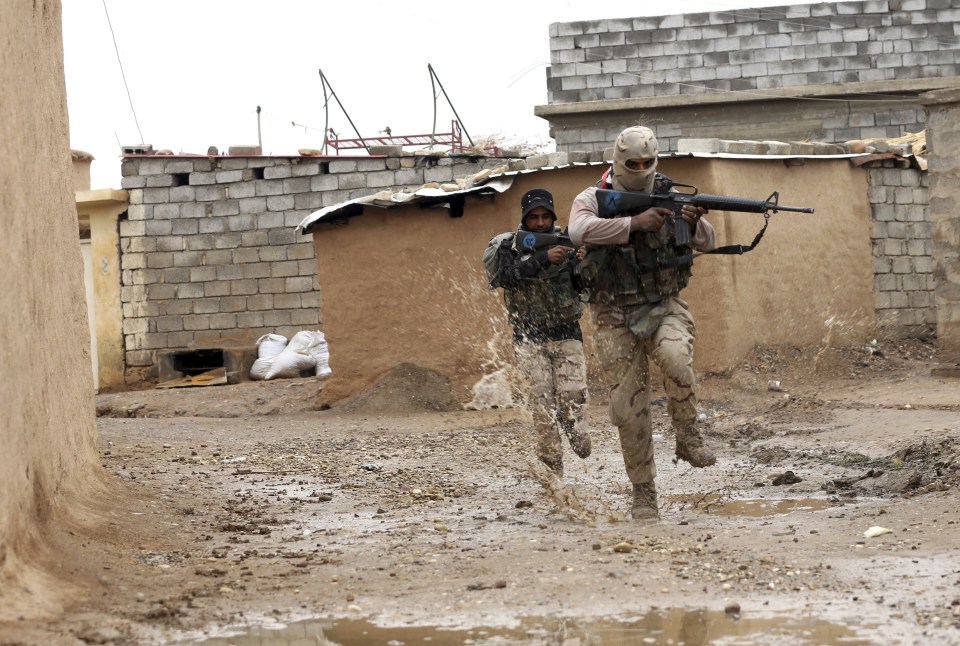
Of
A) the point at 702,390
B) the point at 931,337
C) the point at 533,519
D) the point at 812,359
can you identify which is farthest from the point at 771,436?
the point at 931,337

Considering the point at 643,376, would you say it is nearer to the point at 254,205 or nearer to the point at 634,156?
the point at 634,156

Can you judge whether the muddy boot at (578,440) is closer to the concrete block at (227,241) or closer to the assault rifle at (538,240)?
the assault rifle at (538,240)

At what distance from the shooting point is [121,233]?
17.2 metres

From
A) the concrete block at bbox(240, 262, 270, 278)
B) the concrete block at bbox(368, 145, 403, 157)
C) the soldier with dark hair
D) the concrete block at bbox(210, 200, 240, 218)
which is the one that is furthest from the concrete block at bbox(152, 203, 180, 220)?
the soldier with dark hair

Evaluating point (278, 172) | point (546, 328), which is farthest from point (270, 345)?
point (546, 328)

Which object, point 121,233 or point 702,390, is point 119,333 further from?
point 702,390

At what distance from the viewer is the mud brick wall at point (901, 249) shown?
1248 centimetres

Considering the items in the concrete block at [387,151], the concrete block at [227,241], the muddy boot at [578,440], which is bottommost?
the muddy boot at [578,440]

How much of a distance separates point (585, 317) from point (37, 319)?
23.5ft

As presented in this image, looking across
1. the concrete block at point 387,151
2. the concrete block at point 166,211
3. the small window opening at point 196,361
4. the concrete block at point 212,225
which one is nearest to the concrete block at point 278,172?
the concrete block at point 212,225

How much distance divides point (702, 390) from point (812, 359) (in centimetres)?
125

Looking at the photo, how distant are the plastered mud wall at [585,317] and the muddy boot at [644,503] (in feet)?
17.9

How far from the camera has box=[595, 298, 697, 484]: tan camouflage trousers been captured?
18.4 ft

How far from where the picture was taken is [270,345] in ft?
52.9
